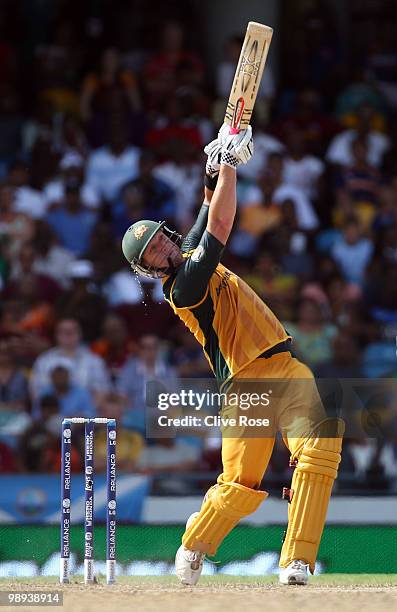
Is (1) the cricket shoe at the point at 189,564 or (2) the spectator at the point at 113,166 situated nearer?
(1) the cricket shoe at the point at 189,564

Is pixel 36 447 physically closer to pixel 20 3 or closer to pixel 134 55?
pixel 134 55

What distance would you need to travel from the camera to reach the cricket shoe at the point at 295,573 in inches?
267

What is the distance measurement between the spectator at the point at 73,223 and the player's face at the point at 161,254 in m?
5.61

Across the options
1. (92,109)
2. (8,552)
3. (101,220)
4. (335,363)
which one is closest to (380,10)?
(92,109)

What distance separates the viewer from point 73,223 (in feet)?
41.3

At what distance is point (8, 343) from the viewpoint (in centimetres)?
1115

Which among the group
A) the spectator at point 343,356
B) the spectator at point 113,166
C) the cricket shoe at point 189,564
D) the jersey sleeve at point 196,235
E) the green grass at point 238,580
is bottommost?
the green grass at point 238,580

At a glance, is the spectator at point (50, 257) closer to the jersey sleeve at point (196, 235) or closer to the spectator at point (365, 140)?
the spectator at point (365, 140)

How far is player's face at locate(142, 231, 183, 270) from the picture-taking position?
6.83 m

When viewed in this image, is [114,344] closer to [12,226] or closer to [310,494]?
[12,226]

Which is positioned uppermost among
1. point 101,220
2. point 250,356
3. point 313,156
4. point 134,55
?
point 134,55

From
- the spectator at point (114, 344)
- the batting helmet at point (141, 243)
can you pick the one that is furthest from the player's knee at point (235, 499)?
the spectator at point (114, 344)

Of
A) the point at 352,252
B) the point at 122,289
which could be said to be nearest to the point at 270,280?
the point at 352,252

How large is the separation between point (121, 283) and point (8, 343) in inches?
54.3
